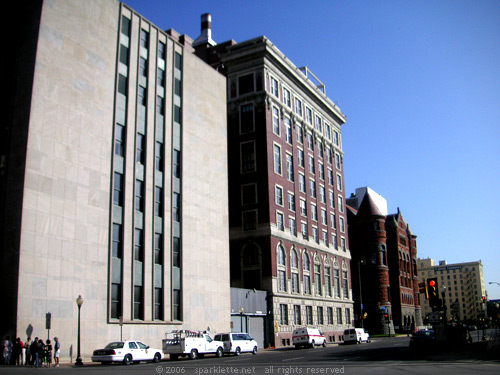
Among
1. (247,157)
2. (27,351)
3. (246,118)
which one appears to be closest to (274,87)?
(246,118)

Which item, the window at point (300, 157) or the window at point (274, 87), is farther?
the window at point (300, 157)

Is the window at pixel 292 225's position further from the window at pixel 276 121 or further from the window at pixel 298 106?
the window at pixel 298 106

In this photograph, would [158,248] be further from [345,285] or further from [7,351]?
[345,285]

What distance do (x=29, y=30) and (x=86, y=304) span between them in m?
20.6

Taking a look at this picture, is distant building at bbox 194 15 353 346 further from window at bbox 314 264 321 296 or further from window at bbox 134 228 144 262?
window at bbox 134 228 144 262

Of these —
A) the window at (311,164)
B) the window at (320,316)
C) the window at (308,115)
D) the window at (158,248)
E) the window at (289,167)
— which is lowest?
the window at (320,316)

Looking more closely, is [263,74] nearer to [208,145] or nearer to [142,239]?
[208,145]

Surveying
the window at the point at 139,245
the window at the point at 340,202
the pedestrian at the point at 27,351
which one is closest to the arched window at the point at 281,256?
the window at the point at 340,202

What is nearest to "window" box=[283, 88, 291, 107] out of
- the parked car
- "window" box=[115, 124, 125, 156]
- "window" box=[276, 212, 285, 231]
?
"window" box=[276, 212, 285, 231]

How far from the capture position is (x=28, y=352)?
111ft

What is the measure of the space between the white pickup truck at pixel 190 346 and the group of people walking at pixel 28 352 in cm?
769

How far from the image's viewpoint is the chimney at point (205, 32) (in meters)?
81.9

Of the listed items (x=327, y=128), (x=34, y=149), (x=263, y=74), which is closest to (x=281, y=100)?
(x=263, y=74)

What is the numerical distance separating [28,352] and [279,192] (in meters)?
41.7
